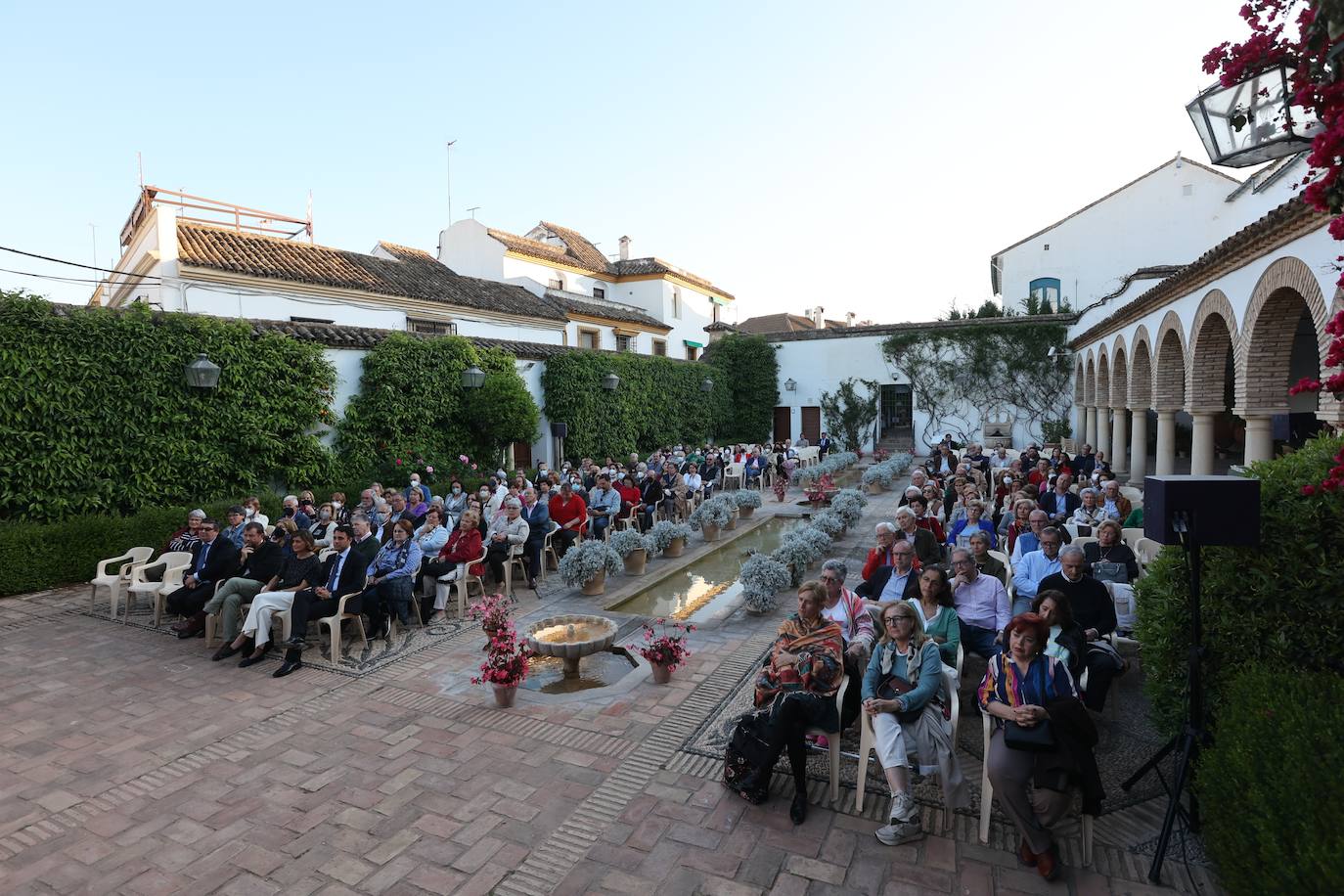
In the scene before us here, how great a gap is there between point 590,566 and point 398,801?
13.4 feet

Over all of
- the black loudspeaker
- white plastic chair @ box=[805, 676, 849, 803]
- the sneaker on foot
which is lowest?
the sneaker on foot

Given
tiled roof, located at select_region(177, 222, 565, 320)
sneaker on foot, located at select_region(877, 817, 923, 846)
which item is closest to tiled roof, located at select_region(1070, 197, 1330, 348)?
sneaker on foot, located at select_region(877, 817, 923, 846)

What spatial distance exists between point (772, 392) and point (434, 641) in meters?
21.2

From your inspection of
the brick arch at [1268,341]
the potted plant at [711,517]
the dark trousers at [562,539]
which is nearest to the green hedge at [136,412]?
the dark trousers at [562,539]

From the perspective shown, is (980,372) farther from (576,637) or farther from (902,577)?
(576,637)

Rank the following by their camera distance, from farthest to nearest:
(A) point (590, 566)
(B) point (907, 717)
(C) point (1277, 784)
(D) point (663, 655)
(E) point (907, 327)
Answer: (E) point (907, 327) → (A) point (590, 566) → (D) point (663, 655) → (B) point (907, 717) → (C) point (1277, 784)

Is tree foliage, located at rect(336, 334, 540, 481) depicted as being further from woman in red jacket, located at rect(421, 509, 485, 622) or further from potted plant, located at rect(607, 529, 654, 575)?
potted plant, located at rect(607, 529, 654, 575)

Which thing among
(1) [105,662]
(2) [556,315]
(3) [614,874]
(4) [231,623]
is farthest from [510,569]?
(2) [556,315]

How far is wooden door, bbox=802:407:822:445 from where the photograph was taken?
26016 millimetres

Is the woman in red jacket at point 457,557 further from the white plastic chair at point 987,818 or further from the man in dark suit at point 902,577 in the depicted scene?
the white plastic chair at point 987,818

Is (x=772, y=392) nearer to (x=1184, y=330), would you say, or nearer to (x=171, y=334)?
(x=1184, y=330)

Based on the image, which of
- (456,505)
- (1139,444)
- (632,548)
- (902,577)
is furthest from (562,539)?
(1139,444)

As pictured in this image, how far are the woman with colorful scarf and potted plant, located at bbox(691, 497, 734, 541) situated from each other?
654 cm

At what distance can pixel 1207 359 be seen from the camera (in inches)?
389
